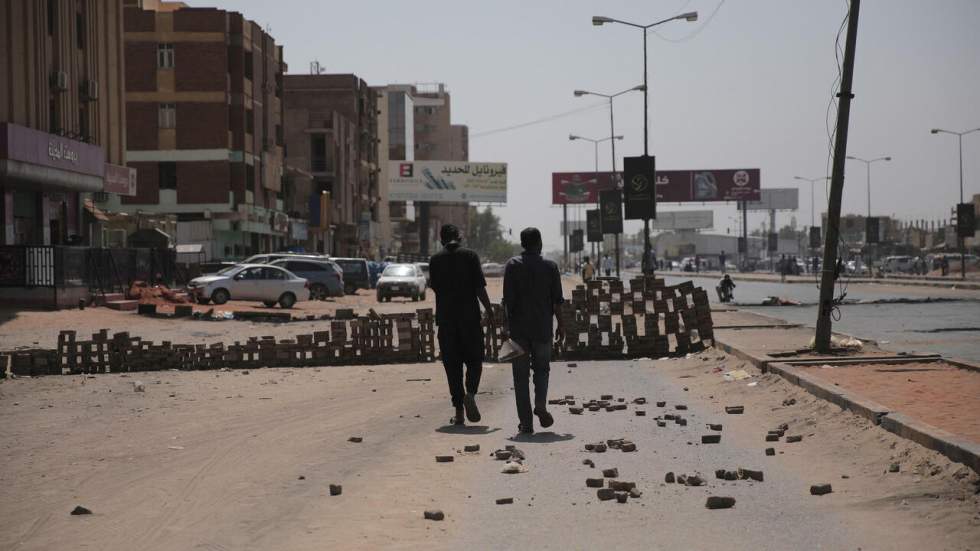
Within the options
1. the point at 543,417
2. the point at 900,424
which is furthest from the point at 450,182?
the point at 900,424

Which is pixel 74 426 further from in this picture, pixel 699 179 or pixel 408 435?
pixel 699 179

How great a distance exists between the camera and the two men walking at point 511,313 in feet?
33.2

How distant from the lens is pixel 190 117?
58.9 meters

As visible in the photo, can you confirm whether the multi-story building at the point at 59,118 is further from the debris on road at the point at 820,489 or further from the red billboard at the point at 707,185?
the red billboard at the point at 707,185

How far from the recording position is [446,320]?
1052 centimetres

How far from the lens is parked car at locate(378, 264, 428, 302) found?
4709 centimetres

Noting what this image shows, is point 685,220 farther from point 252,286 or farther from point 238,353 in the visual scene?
point 238,353

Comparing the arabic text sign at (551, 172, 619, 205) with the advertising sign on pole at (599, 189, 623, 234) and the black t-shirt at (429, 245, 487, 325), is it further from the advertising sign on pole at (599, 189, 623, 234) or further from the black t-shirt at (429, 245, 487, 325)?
the black t-shirt at (429, 245, 487, 325)

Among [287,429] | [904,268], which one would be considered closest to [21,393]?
[287,429]

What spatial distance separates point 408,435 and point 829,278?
8.88m

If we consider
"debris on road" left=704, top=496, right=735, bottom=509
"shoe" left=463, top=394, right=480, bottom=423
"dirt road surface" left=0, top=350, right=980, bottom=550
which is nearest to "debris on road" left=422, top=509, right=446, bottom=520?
"dirt road surface" left=0, top=350, right=980, bottom=550

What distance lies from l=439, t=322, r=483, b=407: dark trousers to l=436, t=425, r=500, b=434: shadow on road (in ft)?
0.68

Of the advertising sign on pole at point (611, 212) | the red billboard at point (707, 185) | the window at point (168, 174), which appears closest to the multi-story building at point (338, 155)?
the window at point (168, 174)

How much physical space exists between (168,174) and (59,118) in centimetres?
2072
